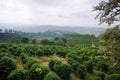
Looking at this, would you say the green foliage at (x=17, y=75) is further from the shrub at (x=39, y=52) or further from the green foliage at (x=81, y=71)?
the shrub at (x=39, y=52)

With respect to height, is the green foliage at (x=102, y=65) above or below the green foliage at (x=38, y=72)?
below

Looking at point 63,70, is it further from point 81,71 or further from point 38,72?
point 38,72

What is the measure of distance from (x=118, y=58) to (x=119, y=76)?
1851 centimetres

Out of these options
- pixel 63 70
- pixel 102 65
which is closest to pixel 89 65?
pixel 102 65

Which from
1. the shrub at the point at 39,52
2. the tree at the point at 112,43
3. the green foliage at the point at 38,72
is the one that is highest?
the tree at the point at 112,43

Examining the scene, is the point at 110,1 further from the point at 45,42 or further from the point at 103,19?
the point at 45,42

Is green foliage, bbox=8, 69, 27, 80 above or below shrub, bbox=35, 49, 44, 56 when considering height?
above

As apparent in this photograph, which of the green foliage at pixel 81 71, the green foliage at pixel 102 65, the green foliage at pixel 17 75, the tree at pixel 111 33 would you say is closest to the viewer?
the tree at pixel 111 33

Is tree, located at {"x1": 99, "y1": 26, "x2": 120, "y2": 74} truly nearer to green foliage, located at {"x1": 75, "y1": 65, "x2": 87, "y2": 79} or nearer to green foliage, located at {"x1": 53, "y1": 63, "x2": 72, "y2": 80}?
green foliage, located at {"x1": 53, "y1": 63, "x2": 72, "y2": 80}

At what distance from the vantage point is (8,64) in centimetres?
3139

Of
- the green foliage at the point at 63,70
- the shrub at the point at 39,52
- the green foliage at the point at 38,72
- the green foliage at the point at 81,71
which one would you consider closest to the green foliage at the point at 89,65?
the green foliage at the point at 81,71

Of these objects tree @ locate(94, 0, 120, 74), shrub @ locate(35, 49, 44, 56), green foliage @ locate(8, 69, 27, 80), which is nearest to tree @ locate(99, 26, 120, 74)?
tree @ locate(94, 0, 120, 74)

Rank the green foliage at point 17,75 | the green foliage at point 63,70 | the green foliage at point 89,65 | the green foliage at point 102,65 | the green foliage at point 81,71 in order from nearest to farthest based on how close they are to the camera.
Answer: the green foliage at point 17,75, the green foliage at point 63,70, the green foliage at point 81,71, the green foliage at point 89,65, the green foliage at point 102,65

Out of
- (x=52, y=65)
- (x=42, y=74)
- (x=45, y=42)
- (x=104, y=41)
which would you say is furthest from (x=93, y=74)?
(x=45, y=42)
